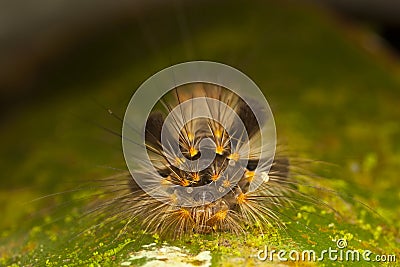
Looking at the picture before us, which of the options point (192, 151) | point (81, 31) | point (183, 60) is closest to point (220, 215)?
point (192, 151)

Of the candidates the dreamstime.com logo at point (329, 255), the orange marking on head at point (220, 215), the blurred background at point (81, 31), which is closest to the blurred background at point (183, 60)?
the blurred background at point (81, 31)

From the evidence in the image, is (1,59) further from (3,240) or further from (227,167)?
(227,167)

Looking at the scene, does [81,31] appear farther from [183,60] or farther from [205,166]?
[205,166]

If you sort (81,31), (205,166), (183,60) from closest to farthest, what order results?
1. (205,166)
2. (183,60)
3. (81,31)

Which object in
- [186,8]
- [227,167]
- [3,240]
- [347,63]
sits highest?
[186,8]

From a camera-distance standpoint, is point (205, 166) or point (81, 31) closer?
point (205, 166)

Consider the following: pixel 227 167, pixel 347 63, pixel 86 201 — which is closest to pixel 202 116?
pixel 227 167
